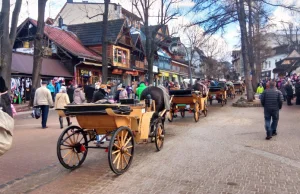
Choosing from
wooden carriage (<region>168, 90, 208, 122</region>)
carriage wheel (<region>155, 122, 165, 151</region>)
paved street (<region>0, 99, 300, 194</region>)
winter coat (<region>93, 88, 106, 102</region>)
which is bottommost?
paved street (<region>0, 99, 300, 194</region>)

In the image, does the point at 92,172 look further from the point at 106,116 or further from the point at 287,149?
the point at 287,149

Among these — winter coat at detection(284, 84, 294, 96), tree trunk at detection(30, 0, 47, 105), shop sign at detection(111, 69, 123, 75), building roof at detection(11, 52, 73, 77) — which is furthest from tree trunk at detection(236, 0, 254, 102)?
shop sign at detection(111, 69, 123, 75)

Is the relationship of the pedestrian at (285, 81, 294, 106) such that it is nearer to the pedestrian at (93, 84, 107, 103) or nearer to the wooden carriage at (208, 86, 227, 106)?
the wooden carriage at (208, 86, 227, 106)

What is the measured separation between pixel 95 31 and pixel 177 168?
30.7 meters

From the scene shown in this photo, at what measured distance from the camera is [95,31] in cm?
3472

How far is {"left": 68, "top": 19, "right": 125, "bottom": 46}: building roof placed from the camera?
33.4 metres

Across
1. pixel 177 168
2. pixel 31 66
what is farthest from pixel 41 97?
pixel 31 66

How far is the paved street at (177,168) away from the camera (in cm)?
499

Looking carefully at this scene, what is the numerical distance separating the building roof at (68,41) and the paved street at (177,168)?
62.5ft

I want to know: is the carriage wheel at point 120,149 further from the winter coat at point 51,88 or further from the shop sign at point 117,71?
the shop sign at point 117,71

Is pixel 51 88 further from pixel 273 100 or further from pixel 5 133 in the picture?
pixel 5 133

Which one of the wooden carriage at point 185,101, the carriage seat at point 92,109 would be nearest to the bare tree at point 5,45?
the wooden carriage at point 185,101

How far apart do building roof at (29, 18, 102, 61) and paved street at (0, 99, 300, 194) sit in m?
19.0

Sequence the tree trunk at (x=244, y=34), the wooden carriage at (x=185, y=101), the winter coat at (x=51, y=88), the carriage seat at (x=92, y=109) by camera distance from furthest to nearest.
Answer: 1. the winter coat at (x=51, y=88)
2. the tree trunk at (x=244, y=34)
3. the wooden carriage at (x=185, y=101)
4. the carriage seat at (x=92, y=109)
